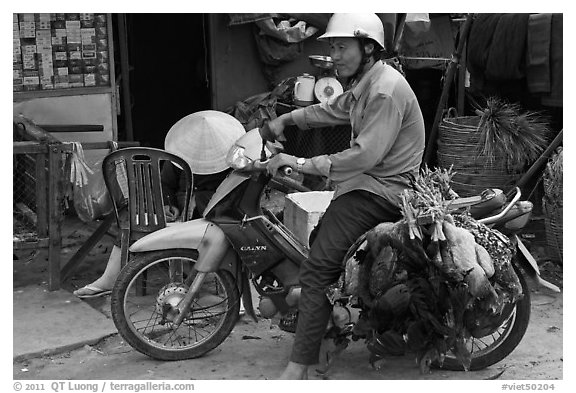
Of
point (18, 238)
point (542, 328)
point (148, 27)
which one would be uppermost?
point (148, 27)

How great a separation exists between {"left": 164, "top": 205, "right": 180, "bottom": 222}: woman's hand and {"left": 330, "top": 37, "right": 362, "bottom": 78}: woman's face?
5.95 feet

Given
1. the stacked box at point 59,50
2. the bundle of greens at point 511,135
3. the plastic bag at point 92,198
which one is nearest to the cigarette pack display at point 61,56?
the stacked box at point 59,50

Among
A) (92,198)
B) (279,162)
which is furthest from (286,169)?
(92,198)

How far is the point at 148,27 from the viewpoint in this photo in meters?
8.98

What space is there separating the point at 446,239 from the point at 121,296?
1.77 meters

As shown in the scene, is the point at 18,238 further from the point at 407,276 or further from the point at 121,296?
the point at 407,276

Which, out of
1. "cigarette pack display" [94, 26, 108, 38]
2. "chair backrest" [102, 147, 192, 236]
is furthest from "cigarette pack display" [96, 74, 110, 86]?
"chair backrest" [102, 147, 192, 236]

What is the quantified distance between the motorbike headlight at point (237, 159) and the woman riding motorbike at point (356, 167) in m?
0.23

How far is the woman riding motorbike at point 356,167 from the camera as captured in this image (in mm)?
4152

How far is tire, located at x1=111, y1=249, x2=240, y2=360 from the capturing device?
4605 millimetres

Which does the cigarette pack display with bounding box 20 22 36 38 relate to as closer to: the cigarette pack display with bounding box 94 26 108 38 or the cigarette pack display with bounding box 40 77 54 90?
the cigarette pack display with bounding box 40 77 54 90

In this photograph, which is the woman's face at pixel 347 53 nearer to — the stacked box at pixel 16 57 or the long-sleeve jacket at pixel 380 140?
the long-sleeve jacket at pixel 380 140

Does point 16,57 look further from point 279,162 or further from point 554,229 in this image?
point 554,229

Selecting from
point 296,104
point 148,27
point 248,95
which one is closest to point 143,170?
point 296,104
